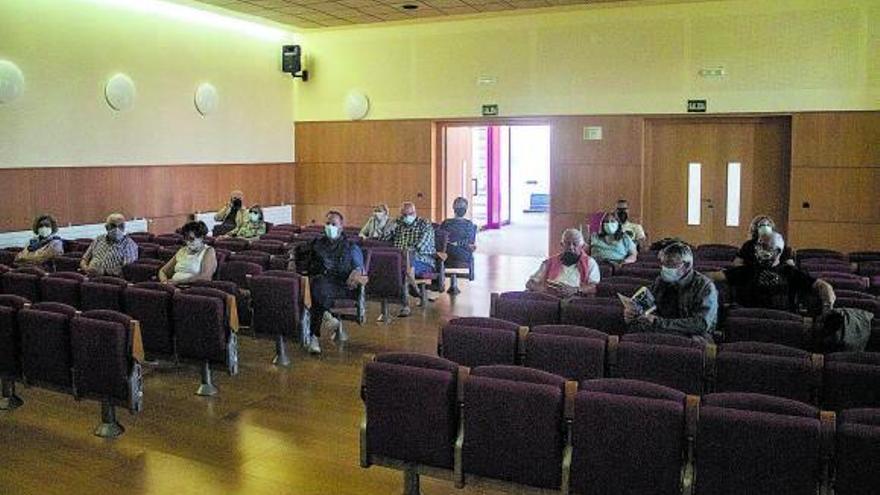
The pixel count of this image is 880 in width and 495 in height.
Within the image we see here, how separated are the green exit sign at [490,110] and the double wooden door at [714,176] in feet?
9.12

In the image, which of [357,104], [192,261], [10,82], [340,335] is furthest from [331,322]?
[357,104]

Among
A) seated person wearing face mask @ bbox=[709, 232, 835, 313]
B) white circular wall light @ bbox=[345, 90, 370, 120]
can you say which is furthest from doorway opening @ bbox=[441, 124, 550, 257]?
seated person wearing face mask @ bbox=[709, 232, 835, 313]

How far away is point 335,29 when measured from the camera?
16.0 metres

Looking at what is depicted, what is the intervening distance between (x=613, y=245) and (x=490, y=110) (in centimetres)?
626

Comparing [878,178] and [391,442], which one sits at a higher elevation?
[878,178]

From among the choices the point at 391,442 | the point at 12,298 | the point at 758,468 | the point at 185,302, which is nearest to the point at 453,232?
the point at 185,302

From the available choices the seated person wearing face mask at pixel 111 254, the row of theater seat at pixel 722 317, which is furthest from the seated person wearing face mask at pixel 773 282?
the seated person wearing face mask at pixel 111 254

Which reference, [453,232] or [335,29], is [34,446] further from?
[335,29]

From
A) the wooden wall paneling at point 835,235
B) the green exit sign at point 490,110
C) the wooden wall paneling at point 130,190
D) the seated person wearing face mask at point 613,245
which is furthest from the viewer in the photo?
the green exit sign at point 490,110

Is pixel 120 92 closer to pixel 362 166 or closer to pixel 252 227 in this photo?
pixel 252 227

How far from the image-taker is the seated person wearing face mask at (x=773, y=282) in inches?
243

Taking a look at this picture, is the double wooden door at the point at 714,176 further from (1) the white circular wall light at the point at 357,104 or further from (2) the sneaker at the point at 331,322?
(2) the sneaker at the point at 331,322

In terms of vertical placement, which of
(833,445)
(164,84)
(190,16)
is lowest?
(833,445)

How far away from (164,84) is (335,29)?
3888 millimetres
